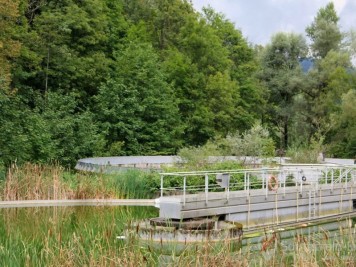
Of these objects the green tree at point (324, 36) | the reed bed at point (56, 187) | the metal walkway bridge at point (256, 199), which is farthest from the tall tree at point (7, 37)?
the green tree at point (324, 36)

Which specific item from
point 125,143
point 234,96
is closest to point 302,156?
point 125,143

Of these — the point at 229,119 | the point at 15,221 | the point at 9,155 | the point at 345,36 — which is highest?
the point at 345,36

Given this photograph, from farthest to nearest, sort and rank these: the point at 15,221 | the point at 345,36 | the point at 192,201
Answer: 1. the point at 345,36
2. the point at 192,201
3. the point at 15,221

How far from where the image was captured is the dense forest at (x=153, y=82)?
109 ft

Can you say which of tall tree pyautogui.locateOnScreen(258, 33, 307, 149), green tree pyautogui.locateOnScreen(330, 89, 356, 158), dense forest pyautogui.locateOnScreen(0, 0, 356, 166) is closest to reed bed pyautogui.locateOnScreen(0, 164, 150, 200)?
dense forest pyautogui.locateOnScreen(0, 0, 356, 166)

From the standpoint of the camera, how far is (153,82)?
42.7 metres

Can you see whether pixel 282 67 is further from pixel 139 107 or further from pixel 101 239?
pixel 101 239

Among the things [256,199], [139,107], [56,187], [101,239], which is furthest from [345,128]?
[101,239]

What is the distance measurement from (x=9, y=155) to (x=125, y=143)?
1470cm

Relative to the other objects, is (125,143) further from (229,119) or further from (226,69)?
(226,69)

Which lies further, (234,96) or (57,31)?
(234,96)

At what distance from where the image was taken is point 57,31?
3716 cm

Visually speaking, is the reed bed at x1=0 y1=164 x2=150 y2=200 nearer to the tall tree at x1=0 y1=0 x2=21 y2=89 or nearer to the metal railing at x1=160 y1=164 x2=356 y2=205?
the metal railing at x1=160 y1=164 x2=356 y2=205

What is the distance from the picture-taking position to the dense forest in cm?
3328
